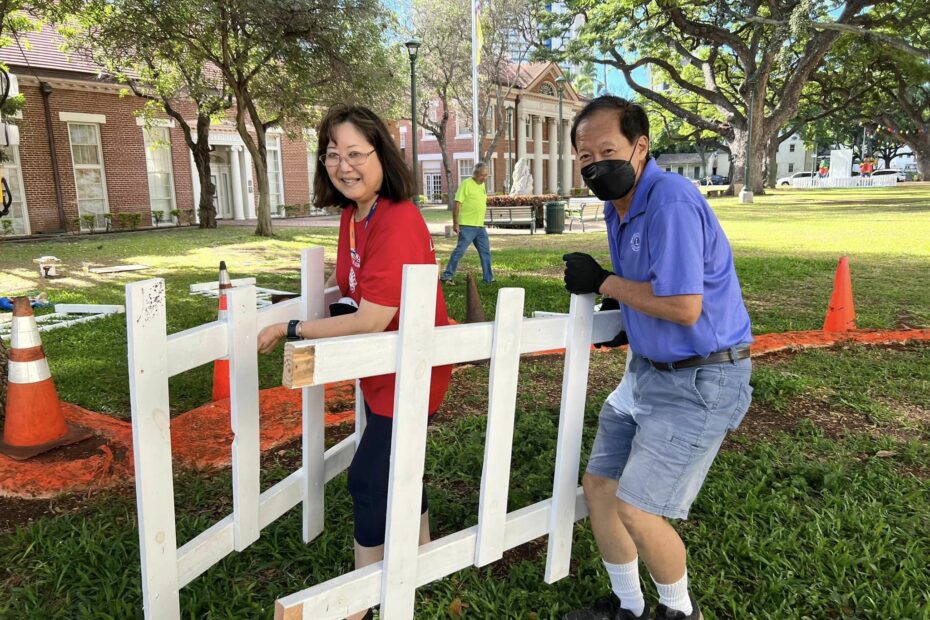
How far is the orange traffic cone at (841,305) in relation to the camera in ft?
19.1

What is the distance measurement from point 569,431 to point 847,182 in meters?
64.8

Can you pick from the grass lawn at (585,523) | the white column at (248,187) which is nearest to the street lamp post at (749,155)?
the white column at (248,187)

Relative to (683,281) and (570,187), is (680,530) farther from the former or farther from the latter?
(570,187)

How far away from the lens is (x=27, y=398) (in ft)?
11.2

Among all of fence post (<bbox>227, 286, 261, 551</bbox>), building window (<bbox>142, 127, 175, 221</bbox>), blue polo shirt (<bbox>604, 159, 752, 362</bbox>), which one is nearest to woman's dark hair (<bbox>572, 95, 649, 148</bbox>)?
blue polo shirt (<bbox>604, 159, 752, 362</bbox>)

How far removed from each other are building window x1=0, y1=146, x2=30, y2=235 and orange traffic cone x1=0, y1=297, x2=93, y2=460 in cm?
2030

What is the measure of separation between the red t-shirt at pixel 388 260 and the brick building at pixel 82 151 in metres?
21.1

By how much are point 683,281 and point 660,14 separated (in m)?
30.7

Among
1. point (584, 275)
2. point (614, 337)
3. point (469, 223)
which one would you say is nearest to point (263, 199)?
point (469, 223)

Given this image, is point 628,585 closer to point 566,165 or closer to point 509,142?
point 509,142

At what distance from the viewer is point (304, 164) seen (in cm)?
3167

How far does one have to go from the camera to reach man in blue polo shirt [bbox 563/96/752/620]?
5.80ft

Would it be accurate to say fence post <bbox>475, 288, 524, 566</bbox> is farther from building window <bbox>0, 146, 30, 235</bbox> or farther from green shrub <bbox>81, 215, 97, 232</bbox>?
green shrub <bbox>81, 215, 97, 232</bbox>

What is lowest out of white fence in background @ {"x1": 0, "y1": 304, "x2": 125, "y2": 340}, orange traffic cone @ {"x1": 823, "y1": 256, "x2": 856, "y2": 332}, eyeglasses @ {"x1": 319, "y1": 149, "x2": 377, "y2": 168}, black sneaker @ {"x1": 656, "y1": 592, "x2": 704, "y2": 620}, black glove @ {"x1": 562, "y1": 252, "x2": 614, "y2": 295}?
black sneaker @ {"x1": 656, "y1": 592, "x2": 704, "y2": 620}
